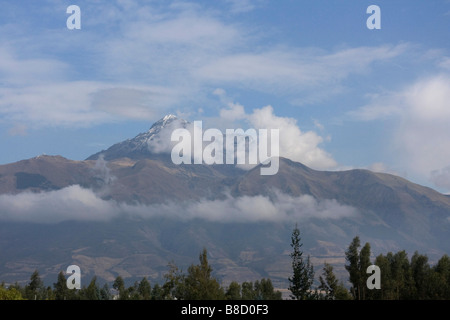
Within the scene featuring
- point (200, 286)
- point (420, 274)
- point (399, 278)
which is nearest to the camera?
point (200, 286)

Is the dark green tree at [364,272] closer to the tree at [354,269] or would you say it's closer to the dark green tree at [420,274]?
the tree at [354,269]

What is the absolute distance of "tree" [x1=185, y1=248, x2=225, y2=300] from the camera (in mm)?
91062

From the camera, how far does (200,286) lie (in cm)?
9281

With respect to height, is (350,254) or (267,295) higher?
(350,254)

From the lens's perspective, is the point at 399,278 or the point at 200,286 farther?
the point at 399,278

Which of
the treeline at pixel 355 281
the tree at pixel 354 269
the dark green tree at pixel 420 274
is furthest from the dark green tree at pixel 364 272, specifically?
the dark green tree at pixel 420 274

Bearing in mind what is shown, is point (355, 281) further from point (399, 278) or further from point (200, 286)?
point (200, 286)

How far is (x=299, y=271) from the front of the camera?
414 ft

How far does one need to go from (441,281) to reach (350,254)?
65.1 ft

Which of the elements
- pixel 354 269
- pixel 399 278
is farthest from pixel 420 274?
pixel 354 269
